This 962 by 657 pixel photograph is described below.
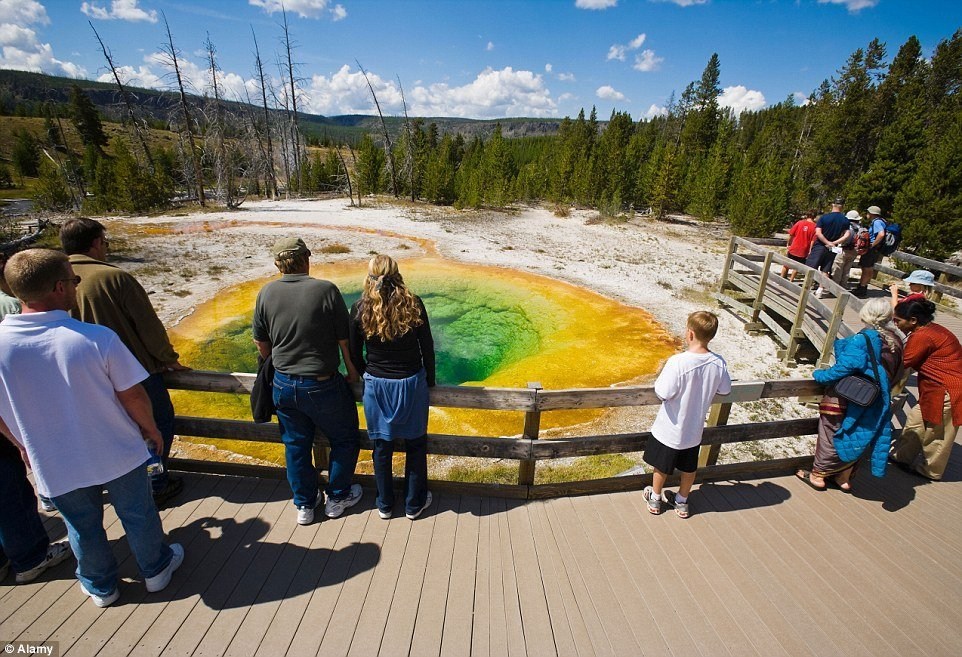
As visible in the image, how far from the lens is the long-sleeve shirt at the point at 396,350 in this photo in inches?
110

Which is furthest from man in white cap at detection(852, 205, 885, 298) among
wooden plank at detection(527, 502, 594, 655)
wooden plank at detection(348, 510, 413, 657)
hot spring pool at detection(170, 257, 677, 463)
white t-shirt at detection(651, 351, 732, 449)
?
wooden plank at detection(348, 510, 413, 657)

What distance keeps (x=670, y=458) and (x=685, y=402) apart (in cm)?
48

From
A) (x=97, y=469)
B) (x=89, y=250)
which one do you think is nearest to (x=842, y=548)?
(x=97, y=469)

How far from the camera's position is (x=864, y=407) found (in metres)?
3.43

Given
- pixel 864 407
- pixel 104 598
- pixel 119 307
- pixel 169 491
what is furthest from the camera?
pixel 864 407

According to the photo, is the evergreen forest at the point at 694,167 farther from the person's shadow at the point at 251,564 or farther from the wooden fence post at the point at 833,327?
the person's shadow at the point at 251,564

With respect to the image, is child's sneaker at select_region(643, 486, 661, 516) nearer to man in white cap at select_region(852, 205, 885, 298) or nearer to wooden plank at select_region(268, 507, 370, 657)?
wooden plank at select_region(268, 507, 370, 657)

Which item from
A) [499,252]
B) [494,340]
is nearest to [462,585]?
[494,340]

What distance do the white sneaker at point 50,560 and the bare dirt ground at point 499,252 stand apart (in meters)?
5.98

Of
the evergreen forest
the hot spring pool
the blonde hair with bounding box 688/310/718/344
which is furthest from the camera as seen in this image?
the evergreen forest

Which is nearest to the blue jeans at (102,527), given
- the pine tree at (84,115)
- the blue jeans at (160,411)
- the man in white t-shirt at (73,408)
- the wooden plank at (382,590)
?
the man in white t-shirt at (73,408)

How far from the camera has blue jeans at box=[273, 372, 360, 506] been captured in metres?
2.87

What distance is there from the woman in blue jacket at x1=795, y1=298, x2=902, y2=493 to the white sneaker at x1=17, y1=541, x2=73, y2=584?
5.50 metres

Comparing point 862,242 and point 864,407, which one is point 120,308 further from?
point 862,242
